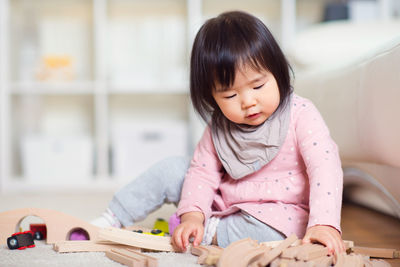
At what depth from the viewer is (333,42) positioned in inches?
59.4

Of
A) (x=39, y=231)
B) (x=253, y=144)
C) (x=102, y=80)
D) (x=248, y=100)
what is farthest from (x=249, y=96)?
(x=102, y=80)

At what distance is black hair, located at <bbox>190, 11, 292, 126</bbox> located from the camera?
2.55 feet

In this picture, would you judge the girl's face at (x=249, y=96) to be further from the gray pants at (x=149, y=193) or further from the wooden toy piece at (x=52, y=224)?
the wooden toy piece at (x=52, y=224)

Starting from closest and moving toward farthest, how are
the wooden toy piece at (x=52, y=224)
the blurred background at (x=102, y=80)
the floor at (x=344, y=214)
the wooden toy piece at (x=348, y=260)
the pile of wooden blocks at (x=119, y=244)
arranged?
the wooden toy piece at (x=348, y=260) < the pile of wooden blocks at (x=119, y=244) < the wooden toy piece at (x=52, y=224) < the floor at (x=344, y=214) < the blurred background at (x=102, y=80)

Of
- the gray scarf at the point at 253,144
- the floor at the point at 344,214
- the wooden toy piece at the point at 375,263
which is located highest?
the gray scarf at the point at 253,144

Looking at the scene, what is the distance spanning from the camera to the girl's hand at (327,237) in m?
0.68

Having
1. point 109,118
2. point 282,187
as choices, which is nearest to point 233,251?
point 282,187

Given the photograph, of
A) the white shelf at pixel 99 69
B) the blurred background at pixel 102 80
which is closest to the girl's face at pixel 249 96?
the blurred background at pixel 102 80

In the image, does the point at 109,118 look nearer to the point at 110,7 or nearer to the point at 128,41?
the point at 128,41

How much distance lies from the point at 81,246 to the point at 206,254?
21 centimetres

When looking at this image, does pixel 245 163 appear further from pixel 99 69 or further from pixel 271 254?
pixel 99 69

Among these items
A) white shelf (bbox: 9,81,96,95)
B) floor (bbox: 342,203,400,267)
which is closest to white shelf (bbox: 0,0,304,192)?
white shelf (bbox: 9,81,96,95)

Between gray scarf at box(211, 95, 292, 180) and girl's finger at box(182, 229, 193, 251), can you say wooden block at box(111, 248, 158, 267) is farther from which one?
gray scarf at box(211, 95, 292, 180)

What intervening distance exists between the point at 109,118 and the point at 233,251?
5.95 feet
